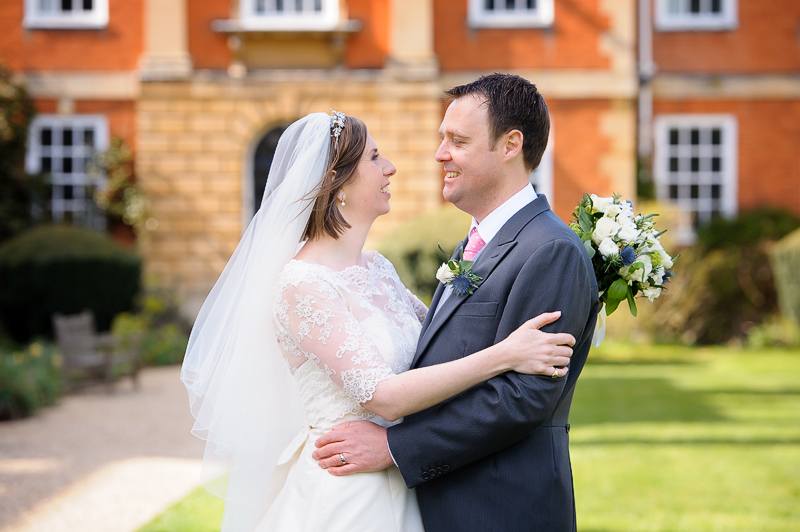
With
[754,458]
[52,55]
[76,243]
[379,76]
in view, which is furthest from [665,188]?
[52,55]

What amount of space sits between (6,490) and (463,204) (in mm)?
4908

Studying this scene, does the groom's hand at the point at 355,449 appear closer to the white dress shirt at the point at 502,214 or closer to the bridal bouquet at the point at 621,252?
the white dress shirt at the point at 502,214

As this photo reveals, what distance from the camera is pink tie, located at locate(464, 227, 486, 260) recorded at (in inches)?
106

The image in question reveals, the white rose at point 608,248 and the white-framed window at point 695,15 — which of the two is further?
the white-framed window at point 695,15

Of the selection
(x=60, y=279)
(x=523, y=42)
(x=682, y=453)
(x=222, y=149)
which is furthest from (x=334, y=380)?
(x=523, y=42)

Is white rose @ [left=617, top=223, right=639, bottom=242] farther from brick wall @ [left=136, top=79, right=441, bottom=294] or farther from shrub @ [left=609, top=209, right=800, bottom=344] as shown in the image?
shrub @ [left=609, top=209, right=800, bottom=344]

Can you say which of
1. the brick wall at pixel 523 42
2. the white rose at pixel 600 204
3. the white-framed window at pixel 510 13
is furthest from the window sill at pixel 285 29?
the white rose at pixel 600 204

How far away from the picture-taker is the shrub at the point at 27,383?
26.8 ft

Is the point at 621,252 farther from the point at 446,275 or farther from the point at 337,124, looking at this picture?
the point at 337,124

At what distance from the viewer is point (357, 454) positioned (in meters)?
2.53

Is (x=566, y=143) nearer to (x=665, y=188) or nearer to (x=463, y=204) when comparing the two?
(x=665, y=188)

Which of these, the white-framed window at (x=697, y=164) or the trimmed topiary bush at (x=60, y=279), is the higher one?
the white-framed window at (x=697, y=164)

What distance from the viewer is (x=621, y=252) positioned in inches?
107

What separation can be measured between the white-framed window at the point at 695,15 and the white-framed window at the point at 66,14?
11.0 m
